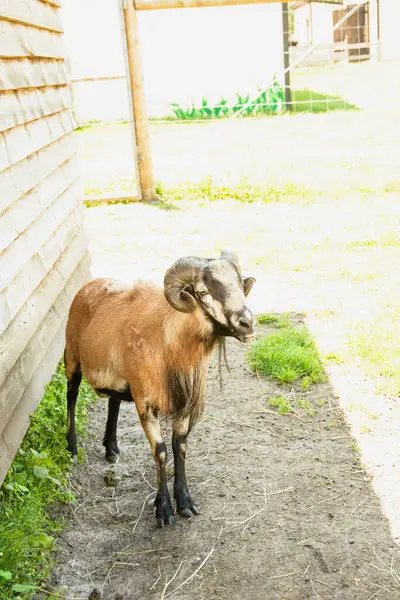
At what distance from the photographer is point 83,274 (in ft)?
21.4

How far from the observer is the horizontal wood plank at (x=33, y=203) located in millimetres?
4156

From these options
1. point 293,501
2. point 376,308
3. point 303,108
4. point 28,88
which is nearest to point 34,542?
point 293,501

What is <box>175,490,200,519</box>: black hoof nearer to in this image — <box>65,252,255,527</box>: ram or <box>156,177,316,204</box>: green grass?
<box>65,252,255,527</box>: ram

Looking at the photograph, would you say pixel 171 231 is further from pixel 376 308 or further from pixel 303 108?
pixel 303 108

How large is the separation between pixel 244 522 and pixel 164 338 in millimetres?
1149

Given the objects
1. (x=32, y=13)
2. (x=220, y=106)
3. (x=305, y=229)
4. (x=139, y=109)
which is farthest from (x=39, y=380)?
(x=220, y=106)

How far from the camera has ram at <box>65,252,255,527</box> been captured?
→ 342 centimetres

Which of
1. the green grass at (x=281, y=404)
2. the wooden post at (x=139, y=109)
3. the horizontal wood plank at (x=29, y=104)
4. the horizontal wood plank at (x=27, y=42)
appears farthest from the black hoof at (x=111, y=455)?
the wooden post at (x=139, y=109)

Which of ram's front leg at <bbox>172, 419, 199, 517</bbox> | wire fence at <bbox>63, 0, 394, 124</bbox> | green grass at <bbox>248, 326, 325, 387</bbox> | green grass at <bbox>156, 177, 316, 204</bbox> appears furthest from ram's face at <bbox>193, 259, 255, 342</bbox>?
wire fence at <bbox>63, 0, 394, 124</bbox>

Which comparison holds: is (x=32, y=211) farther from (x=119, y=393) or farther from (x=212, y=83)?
(x=212, y=83)

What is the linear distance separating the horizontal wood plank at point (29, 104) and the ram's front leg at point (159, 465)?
6.36ft

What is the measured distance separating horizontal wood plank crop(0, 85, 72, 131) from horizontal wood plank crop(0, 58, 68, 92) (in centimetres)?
5

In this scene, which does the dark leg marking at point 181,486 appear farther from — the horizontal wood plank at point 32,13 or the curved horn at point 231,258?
the horizontal wood plank at point 32,13

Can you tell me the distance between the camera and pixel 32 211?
4766mm
